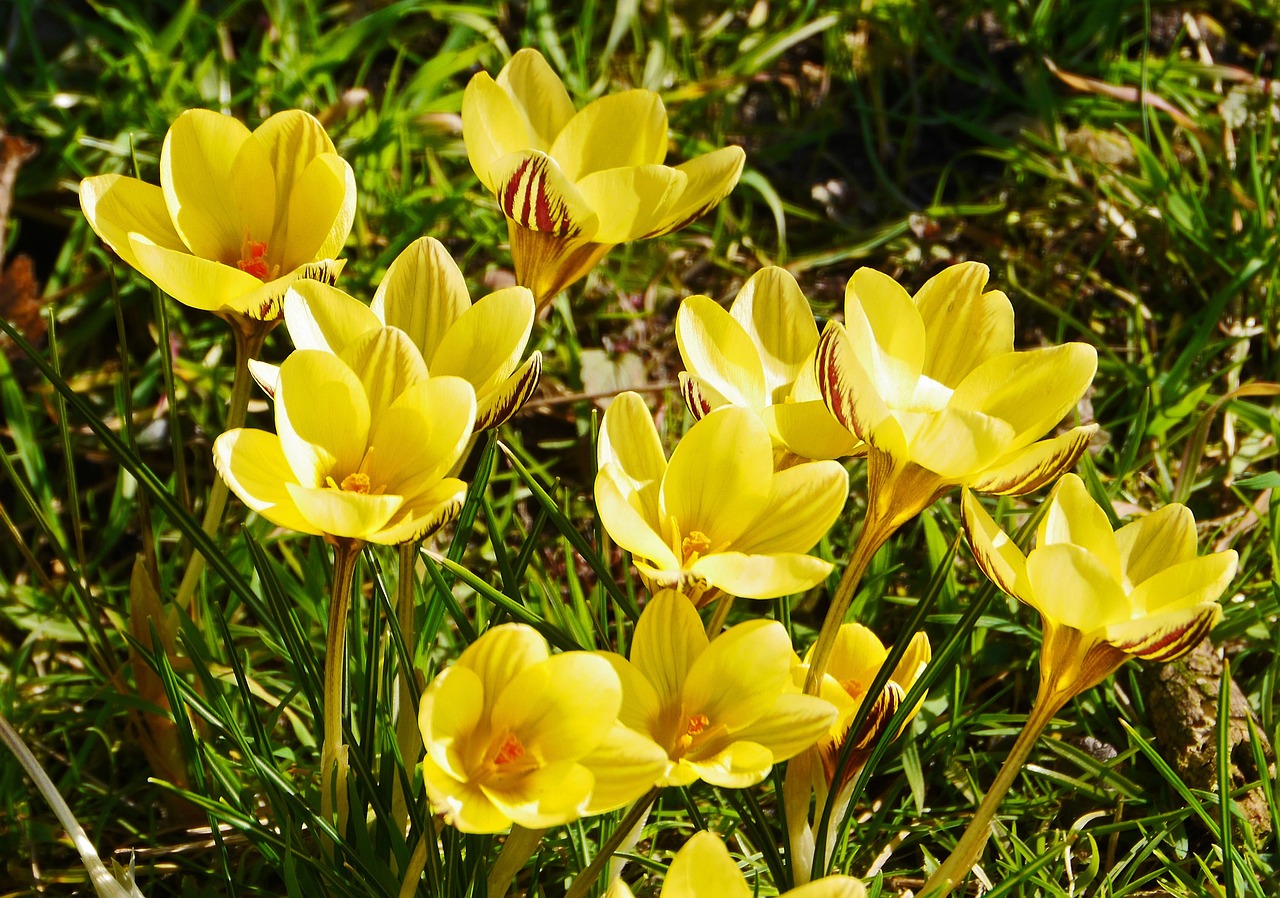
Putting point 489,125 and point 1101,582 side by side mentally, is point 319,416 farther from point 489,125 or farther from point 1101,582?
point 1101,582

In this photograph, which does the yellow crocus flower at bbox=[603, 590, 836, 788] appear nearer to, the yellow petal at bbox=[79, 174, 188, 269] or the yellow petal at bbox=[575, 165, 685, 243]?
the yellow petal at bbox=[575, 165, 685, 243]

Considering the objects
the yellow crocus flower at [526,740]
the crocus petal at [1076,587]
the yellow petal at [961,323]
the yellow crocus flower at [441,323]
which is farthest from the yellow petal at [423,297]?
the crocus petal at [1076,587]

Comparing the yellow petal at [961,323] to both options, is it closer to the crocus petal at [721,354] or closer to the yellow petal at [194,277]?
the crocus petal at [721,354]

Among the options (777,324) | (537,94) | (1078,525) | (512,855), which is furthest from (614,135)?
(512,855)

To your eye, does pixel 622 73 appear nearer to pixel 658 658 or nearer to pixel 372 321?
pixel 372 321

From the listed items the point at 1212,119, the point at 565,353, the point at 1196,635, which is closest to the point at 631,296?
the point at 565,353
